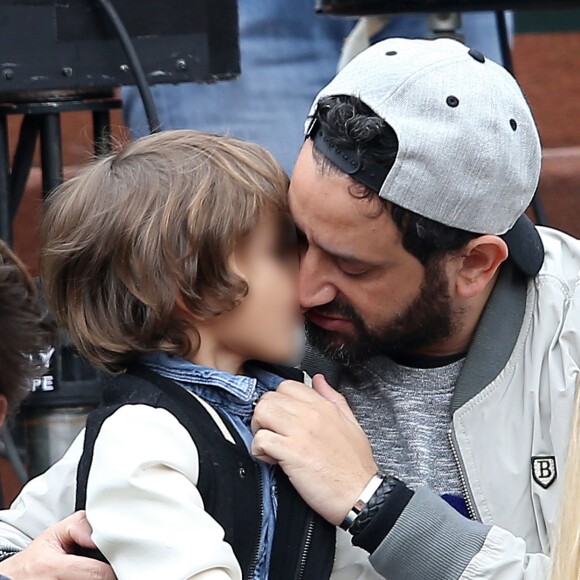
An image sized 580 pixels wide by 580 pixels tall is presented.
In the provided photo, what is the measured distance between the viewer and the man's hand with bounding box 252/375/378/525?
181cm

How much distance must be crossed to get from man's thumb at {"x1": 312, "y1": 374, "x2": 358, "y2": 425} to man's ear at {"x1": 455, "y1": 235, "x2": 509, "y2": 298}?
229 millimetres

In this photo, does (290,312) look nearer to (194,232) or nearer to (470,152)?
(194,232)

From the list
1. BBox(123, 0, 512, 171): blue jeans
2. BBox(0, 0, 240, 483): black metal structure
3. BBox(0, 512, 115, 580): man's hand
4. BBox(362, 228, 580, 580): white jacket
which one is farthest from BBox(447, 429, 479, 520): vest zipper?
BBox(123, 0, 512, 171): blue jeans

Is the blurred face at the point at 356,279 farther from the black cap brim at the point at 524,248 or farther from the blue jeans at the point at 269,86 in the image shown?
the blue jeans at the point at 269,86

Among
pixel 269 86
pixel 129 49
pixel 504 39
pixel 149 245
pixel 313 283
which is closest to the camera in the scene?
pixel 149 245

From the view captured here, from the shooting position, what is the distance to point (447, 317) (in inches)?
79.5

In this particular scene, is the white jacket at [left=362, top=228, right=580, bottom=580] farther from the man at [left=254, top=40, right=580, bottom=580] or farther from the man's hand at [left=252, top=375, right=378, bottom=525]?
the man's hand at [left=252, top=375, right=378, bottom=525]

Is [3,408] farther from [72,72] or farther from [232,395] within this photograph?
[72,72]

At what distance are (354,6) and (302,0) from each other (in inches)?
26.6

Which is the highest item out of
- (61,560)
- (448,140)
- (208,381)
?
(448,140)

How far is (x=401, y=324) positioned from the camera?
2.01 m

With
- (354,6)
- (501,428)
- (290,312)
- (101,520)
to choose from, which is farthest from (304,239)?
(354,6)

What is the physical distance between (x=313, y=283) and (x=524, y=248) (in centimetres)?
32

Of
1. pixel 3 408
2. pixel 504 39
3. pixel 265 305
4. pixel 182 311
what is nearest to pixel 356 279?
pixel 265 305
